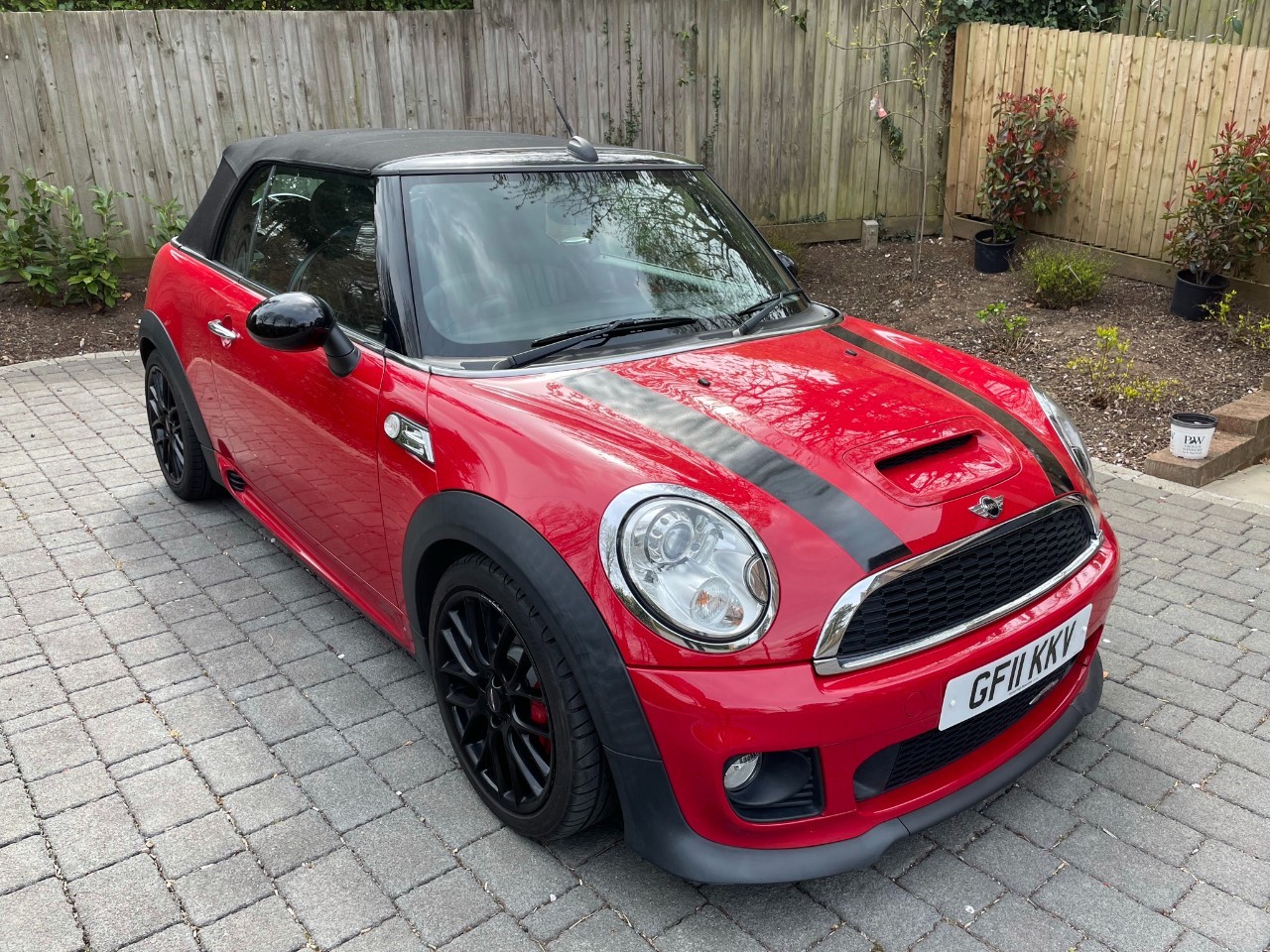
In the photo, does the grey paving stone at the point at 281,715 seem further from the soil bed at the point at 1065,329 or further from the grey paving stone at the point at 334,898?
the soil bed at the point at 1065,329

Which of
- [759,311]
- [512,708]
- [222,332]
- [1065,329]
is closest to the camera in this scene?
Answer: [512,708]

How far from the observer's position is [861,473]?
88.0 inches

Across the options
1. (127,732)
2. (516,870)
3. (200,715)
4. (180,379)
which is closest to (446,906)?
(516,870)

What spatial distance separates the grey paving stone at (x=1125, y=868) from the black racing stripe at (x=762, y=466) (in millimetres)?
1012

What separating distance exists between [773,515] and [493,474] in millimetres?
673

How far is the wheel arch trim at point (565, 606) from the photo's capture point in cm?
204

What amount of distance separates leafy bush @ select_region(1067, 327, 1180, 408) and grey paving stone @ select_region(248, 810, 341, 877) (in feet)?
15.9

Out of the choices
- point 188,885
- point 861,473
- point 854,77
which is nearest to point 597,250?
point 861,473

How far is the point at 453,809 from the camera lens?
2631 millimetres

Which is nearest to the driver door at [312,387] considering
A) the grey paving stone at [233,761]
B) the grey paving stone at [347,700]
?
the grey paving stone at [347,700]

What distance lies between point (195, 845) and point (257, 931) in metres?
0.38

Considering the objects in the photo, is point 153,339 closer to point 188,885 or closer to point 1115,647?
point 188,885

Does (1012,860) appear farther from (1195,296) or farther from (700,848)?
(1195,296)

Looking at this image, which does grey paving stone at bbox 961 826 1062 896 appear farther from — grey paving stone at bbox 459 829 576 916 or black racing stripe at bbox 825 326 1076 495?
grey paving stone at bbox 459 829 576 916
